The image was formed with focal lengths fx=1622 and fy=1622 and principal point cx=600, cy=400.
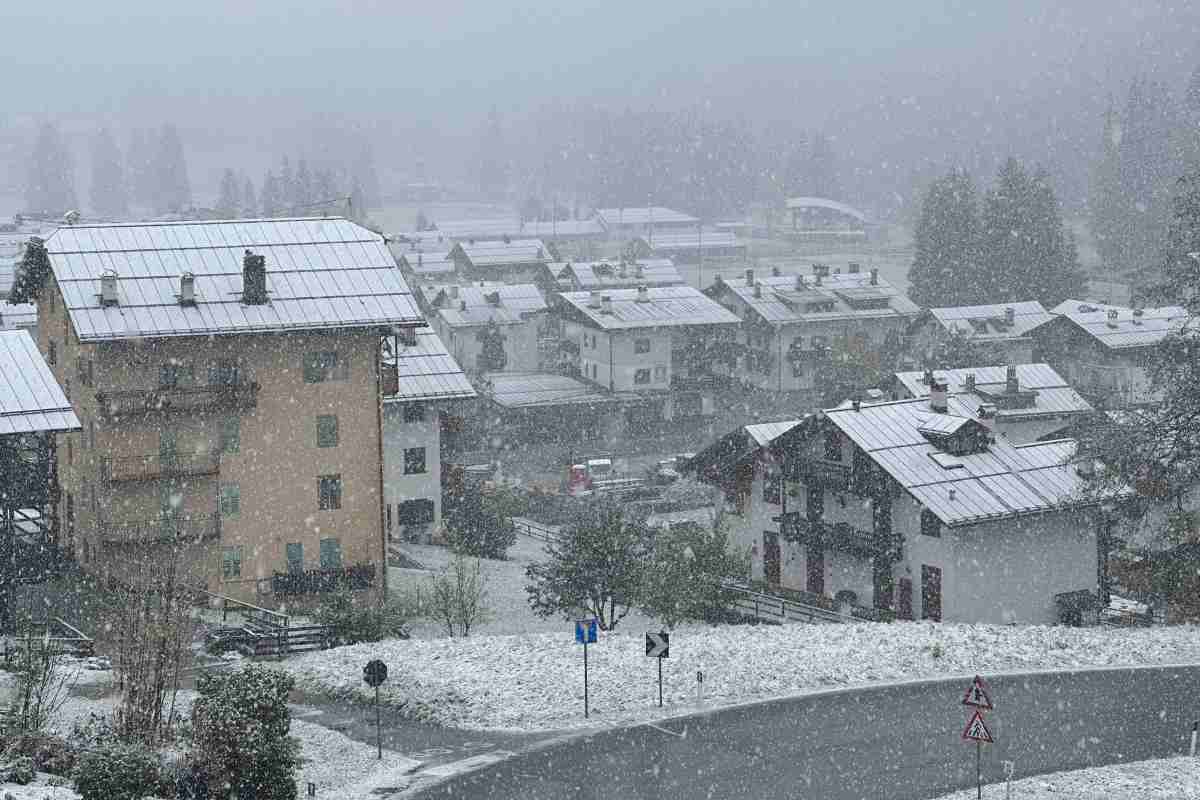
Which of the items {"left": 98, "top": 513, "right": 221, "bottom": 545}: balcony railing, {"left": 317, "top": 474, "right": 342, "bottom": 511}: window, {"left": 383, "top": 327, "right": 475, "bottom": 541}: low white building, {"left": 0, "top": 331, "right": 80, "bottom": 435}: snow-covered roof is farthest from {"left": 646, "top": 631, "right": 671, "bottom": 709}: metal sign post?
{"left": 383, "top": 327, "right": 475, "bottom": 541}: low white building

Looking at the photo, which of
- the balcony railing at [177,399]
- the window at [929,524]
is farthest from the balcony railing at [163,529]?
the window at [929,524]

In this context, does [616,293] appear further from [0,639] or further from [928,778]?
[928,778]

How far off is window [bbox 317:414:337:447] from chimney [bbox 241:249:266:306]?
399cm

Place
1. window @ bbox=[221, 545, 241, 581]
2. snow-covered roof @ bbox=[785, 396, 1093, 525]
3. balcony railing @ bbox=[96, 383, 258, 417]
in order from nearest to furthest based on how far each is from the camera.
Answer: snow-covered roof @ bbox=[785, 396, 1093, 525] < balcony railing @ bbox=[96, 383, 258, 417] < window @ bbox=[221, 545, 241, 581]

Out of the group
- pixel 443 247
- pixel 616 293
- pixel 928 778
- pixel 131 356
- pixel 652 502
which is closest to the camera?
pixel 928 778

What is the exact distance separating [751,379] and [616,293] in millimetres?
9895

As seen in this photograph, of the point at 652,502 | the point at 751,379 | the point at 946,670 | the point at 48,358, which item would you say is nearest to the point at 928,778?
the point at 946,670

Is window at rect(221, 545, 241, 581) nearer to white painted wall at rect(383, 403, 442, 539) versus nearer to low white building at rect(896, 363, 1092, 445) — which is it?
white painted wall at rect(383, 403, 442, 539)

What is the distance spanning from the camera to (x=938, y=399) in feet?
162

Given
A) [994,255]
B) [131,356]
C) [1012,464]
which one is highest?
[994,255]

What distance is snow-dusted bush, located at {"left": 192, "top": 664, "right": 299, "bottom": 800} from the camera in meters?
24.2

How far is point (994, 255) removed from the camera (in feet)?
376

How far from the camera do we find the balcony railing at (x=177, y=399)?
46.5 meters

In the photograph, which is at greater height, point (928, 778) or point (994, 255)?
point (994, 255)
